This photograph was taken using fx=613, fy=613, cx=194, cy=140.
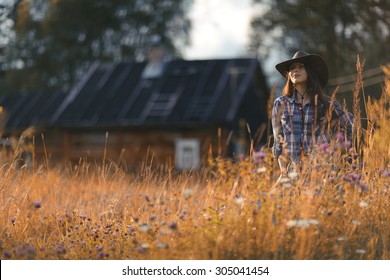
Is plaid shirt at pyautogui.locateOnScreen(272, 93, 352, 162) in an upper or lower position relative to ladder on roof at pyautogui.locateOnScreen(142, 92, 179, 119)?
upper

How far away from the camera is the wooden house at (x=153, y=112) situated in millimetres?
17359

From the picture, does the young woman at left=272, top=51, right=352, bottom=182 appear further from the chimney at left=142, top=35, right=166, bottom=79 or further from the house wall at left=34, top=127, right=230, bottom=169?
the chimney at left=142, top=35, right=166, bottom=79

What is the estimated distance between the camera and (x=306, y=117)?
4750mm

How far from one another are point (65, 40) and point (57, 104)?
28.8 ft

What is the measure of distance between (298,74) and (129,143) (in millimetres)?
13826

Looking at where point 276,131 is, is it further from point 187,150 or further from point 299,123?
point 187,150

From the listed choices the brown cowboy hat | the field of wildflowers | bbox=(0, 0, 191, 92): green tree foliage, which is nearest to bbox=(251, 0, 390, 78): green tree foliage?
bbox=(0, 0, 191, 92): green tree foliage

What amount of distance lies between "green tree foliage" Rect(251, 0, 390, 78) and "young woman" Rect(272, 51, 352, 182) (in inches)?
602

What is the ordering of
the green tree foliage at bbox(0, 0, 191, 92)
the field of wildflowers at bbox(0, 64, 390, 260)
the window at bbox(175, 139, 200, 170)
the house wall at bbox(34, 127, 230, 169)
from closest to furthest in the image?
1. the field of wildflowers at bbox(0, 64, 390, 260)
2. the house wall at bbox(34, 127, 230, 169)
3. the window at bbox(175, 139, 200, 170)
4. the green tree foliage at bbox(0, 0, 191, 92)

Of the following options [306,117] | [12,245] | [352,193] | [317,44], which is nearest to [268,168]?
[352,193]

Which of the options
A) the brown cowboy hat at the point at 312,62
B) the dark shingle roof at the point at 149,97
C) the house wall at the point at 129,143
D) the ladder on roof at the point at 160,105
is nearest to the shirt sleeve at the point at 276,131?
the brown cowboy hat at the point at 312,62

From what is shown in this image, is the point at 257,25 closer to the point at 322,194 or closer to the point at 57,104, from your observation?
the point at 57,104

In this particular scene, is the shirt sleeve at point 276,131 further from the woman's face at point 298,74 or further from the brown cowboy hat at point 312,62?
the brown cowboy hat at point 312,62

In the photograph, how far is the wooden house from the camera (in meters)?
17.4
